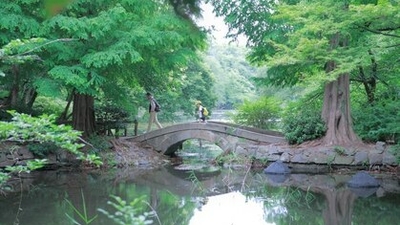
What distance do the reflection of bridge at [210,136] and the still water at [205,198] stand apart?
1467mm

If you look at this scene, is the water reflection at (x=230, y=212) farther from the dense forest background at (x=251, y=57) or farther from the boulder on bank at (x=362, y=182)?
the dense forest background at (x=251, y=57)

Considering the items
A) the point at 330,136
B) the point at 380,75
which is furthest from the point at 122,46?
the point at 380,75

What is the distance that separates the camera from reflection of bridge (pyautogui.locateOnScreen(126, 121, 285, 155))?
12.7 m

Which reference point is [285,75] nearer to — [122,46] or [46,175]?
[122,46]

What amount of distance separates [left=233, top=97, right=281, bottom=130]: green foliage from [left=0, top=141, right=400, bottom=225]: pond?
3492mm

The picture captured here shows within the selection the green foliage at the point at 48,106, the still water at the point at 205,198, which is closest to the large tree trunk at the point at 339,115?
the still water at the point at 205,198

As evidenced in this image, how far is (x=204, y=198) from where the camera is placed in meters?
8.48

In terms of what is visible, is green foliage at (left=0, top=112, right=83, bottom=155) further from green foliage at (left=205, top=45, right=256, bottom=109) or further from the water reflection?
green foliage at (left=205, top=45, right=256, bottom=109)

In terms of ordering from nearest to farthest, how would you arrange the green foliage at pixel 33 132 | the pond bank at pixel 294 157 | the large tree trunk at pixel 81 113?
the green foliage at pixel 33 132 → the pond bank at pixel 294 157 → the large tree trunk at pixel 81 113

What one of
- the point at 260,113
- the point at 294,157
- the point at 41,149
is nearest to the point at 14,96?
the point at 41,149

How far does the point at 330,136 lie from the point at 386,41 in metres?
3.19

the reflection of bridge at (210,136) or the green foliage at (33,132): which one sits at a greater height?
the reflection of bridge at (210,136)

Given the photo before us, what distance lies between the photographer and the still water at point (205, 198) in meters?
6.81

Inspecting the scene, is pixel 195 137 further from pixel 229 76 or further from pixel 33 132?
pixel 229 76
